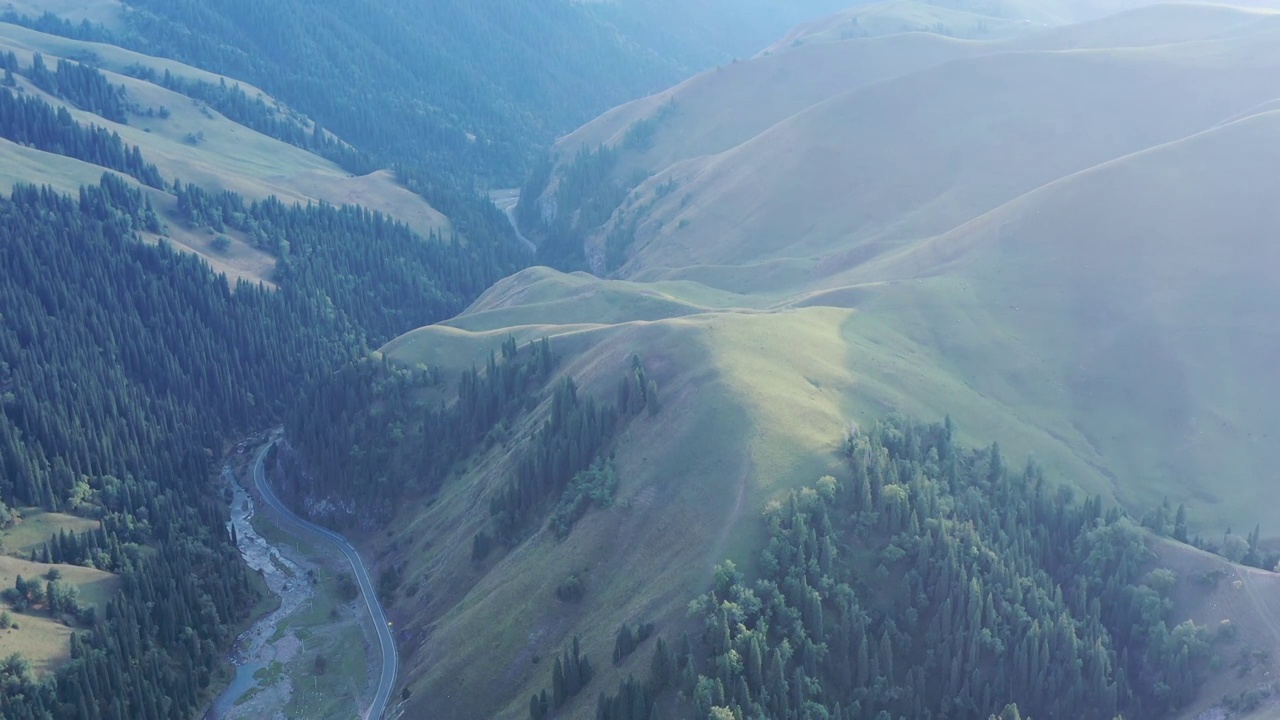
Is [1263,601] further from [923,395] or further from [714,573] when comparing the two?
→ [714,573]

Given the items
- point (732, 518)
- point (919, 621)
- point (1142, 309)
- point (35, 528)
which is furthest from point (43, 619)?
point (1142, 309)

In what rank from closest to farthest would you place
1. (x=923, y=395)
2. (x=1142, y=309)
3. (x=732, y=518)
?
(x=732, y=518)
(x=923, y=395)
(x=1142, y=309)

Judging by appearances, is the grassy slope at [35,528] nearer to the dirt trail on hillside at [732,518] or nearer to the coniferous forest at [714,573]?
the coniferous forest at [714,573]

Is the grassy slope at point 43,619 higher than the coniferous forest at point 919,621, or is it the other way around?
the grassy slope at point 43,619

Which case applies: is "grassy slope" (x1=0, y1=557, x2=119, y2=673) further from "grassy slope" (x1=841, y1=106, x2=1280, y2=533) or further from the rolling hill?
"grassy slope" (x1=841, y1=106, x2=1280, y2=533)

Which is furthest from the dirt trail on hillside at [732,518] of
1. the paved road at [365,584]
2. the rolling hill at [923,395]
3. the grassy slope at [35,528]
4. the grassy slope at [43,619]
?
the grassy slope at [35,528]

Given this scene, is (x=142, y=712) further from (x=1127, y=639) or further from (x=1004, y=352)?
(x=1004, y=352)

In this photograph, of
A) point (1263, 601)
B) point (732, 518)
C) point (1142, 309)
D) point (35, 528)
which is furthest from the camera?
point (1142, 309)

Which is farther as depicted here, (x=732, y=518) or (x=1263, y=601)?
(x=732, y=518)
